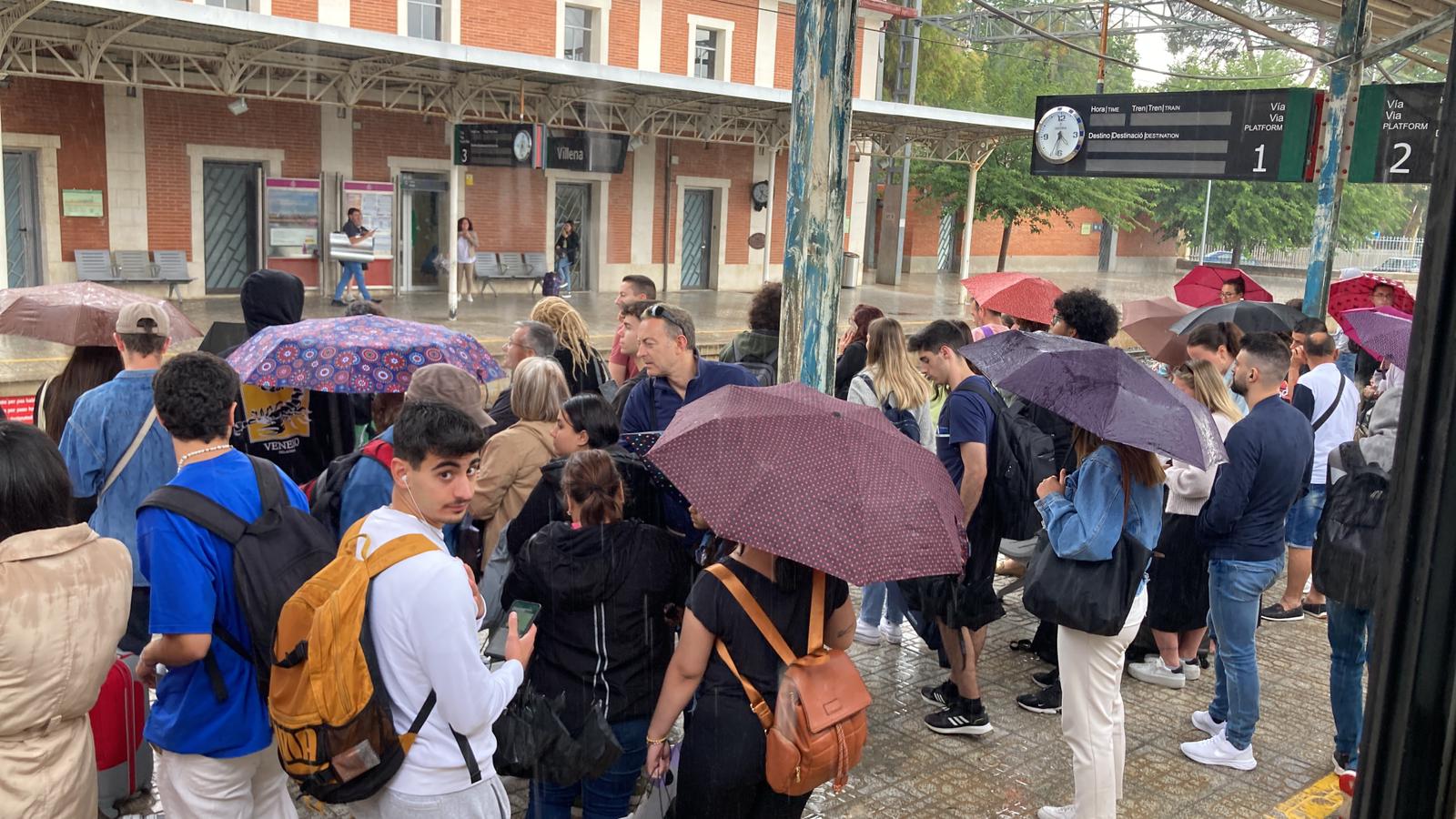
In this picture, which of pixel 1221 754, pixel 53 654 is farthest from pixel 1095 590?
pixel 53 654

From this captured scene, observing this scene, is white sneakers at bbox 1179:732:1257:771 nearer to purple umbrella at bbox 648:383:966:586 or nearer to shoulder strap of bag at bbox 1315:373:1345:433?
purple umbrella at bbox 648:383:966:586

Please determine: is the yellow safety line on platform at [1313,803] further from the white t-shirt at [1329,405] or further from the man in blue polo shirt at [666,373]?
the man in blue polo shirt at [666,373]

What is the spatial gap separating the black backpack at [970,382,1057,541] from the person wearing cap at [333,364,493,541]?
7.80 ft

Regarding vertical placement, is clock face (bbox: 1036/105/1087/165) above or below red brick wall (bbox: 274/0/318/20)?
below

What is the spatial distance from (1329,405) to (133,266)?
18.9 metres

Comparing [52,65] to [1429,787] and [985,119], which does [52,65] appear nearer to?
[985,119]

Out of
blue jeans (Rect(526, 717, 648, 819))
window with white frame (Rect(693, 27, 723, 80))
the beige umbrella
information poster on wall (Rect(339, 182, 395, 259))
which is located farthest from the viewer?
window with white frame (Rect(693, 27, 723, 80))

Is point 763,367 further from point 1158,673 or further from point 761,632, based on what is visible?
point 761,632

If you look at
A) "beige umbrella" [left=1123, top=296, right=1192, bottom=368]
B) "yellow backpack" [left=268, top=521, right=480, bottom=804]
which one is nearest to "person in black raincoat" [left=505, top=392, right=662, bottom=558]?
"yellow backpack" [left=268, top=521, right=480, bottom=804]

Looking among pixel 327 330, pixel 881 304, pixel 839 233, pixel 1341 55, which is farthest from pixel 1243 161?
pixel 881 304

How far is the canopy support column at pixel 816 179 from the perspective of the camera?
4762mm

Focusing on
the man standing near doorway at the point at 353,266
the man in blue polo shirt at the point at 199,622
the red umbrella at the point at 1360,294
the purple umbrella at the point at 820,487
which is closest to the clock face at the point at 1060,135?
the red umbrella at the point at 1360,294

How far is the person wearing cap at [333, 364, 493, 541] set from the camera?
387 cm

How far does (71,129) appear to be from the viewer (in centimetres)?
1888
